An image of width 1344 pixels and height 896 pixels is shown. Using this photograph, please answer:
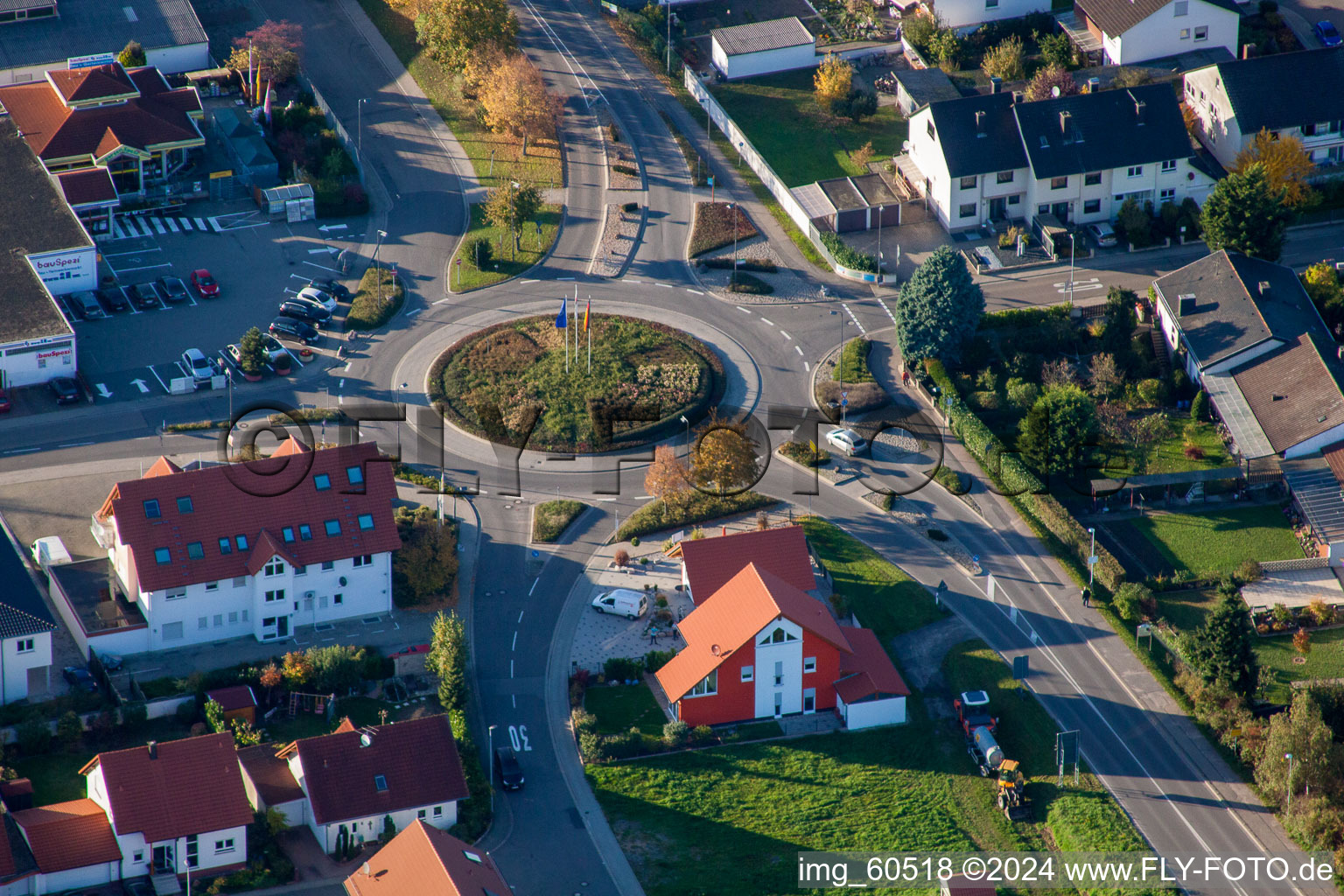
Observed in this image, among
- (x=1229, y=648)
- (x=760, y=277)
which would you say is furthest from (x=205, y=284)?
(x=1229, y=648)

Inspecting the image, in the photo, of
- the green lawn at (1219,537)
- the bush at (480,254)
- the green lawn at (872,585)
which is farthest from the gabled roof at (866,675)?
the bush at (480,254)

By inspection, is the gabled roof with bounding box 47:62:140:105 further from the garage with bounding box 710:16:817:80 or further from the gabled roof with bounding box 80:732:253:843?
the gabled roof with bounding box 80:732:253:843

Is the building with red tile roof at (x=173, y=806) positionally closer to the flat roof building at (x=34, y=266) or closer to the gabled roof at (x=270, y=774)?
the gabled roof at (x=270, y=774)

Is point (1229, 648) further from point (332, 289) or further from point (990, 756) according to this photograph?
point (332, 289)

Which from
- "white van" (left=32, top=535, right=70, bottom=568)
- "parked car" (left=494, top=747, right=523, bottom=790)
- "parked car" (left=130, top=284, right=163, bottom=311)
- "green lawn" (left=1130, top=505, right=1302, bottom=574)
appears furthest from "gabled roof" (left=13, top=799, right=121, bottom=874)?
"green lawn" (left=1130, top=505, right=1302, bottom=574)

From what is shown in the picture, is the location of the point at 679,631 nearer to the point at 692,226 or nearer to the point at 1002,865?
the point at 1002,865

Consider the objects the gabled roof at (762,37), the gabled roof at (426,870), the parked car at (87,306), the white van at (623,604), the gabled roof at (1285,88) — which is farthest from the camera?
the gabled roof at (762,37)

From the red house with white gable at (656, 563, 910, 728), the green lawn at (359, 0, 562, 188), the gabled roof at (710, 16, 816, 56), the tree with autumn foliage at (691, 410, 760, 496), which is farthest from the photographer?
the gabled roof at (710, 16, 816, 56)
